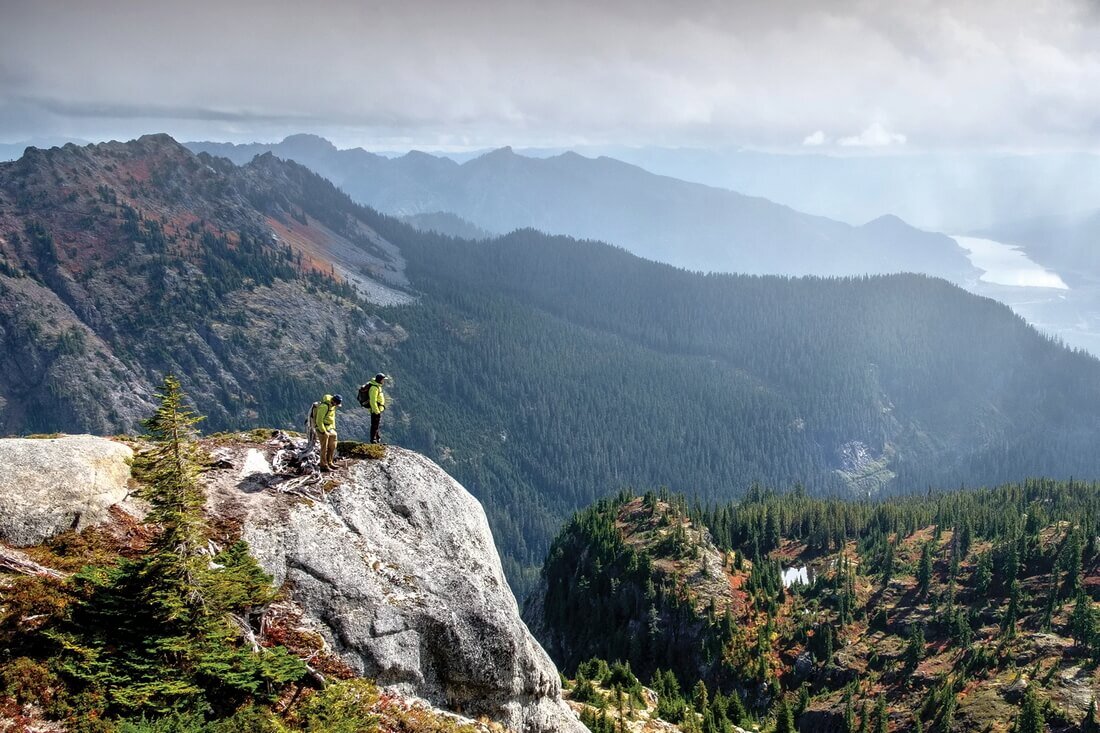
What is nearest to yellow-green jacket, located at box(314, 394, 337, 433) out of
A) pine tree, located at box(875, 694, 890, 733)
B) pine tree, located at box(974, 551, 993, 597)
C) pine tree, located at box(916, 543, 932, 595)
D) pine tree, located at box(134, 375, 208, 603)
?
pine tree, located at box(134, 375, 208, 603)

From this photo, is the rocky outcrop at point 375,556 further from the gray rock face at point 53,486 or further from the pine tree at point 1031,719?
the pine tree at point 1031,719

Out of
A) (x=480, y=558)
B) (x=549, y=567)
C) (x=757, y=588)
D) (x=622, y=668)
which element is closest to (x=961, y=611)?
(x=757, y=588)

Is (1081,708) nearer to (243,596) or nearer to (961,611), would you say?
(961,611)

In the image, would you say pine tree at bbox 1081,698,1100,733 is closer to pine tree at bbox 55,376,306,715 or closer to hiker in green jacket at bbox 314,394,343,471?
hiker in green jacket at bbox 314,394,343,471

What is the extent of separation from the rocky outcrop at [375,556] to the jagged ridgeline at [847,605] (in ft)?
172

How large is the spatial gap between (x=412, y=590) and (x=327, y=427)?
8.29 meters

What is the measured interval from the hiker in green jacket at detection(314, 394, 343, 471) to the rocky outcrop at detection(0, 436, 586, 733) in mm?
872

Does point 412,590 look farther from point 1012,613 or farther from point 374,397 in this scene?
point 1012,613

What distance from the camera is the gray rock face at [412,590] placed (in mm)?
27188

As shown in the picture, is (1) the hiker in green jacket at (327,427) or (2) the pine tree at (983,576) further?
(2) the pine tree at (983,576)

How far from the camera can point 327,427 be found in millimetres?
31844

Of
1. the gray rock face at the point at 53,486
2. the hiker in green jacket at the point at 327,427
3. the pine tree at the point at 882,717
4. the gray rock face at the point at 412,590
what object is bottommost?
the pine tree at the point at 882,717

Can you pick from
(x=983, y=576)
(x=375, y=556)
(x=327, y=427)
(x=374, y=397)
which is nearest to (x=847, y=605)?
(x=983, y=576)

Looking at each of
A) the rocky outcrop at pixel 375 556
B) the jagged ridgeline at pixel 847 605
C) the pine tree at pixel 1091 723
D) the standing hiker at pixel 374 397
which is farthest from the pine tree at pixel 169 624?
the pine tree at pixel 1091 723
